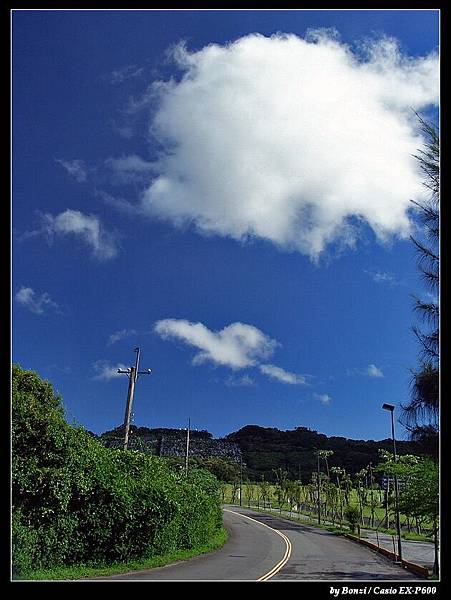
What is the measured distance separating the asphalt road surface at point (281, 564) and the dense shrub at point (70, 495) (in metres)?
1.21

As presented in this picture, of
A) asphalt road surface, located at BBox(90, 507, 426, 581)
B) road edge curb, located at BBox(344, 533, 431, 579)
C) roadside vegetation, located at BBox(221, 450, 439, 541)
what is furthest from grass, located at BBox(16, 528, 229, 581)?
road edge curb, located at BBox(344, 533, 431, 579)

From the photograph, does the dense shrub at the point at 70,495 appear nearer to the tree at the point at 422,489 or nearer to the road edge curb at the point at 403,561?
the tree at the point at 422,489

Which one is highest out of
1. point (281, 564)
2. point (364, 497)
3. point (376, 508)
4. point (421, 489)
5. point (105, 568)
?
point (421, 489)

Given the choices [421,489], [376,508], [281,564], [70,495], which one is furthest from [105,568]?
[376,508]

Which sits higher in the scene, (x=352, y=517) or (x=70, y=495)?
(x=70, y=495)

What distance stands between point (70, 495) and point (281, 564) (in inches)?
364

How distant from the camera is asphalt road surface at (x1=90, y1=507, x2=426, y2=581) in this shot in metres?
15.5

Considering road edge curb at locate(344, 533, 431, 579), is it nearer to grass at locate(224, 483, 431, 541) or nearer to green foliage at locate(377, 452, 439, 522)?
grass at locate(224, 483, 431, 541)

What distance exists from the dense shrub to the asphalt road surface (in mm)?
1212

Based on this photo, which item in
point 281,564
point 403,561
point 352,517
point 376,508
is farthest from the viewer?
point 376,508

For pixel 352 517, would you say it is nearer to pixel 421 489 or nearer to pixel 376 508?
pixel 376 508

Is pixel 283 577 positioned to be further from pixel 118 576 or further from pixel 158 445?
pixel 158 445

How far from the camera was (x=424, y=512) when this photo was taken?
13.5 metres

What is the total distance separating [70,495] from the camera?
14.1 metres
